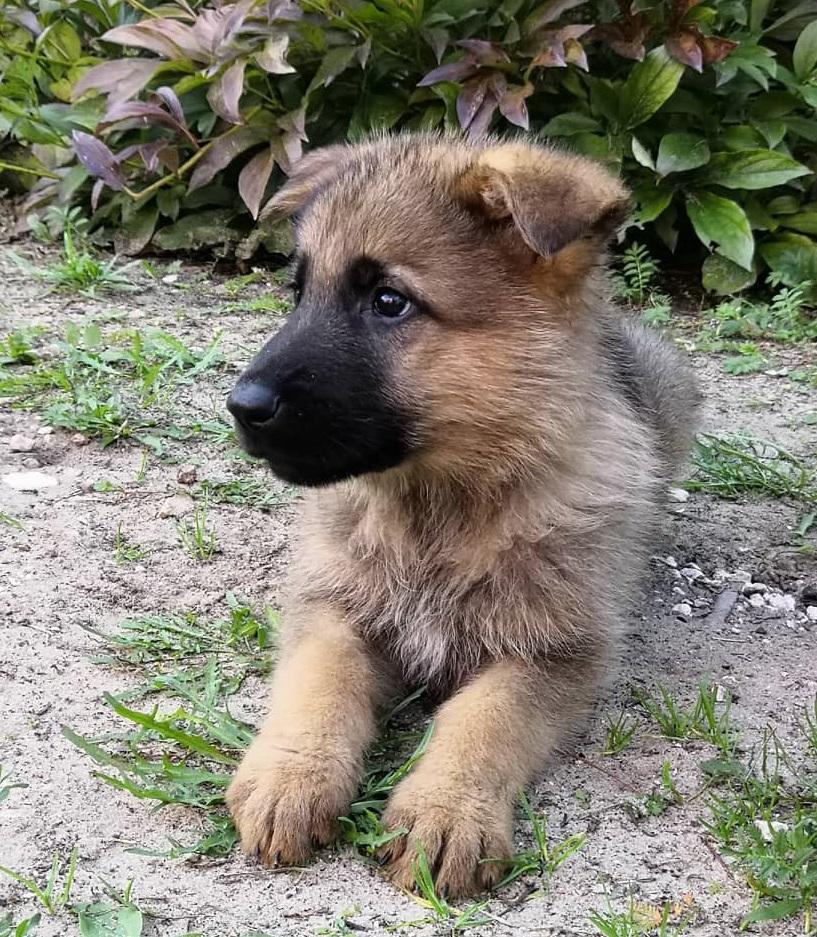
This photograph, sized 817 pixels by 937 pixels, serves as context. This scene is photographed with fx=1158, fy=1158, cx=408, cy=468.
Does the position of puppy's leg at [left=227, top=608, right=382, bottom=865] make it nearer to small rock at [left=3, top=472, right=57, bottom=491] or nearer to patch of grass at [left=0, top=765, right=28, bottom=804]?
patch of grass at [left=0, top=765, right=28, bottom=804]

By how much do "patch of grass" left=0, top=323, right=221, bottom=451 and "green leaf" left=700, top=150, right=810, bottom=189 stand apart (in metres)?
2.94

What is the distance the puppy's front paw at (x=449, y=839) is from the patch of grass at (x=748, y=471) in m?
2.35

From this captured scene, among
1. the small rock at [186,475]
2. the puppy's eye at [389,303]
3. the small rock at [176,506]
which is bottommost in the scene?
the small rock at [186,475]

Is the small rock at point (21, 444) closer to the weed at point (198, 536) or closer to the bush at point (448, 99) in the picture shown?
the weed at point (198, 536)

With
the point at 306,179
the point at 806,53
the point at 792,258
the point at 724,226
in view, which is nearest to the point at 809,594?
the point at 306,179

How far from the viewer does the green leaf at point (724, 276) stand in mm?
6547

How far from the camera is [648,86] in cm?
614

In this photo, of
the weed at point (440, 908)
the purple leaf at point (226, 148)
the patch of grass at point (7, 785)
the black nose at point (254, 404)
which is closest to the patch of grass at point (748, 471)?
the black nose at point (254, 404)

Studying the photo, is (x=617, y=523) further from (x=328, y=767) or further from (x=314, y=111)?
(x=314, y=111)

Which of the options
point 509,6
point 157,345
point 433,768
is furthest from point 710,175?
Result: point 433,768

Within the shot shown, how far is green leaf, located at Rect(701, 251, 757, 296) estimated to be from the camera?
258 inches

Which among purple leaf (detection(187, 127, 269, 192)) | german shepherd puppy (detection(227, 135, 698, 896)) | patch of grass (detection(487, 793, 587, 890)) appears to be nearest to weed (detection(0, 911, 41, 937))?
german shepherd puppy (detection(227, 135, 698, 896))

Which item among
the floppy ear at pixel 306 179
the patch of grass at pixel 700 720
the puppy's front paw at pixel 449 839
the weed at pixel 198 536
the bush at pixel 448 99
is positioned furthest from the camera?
the bush at pixel 448 99

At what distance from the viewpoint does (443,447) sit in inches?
115
